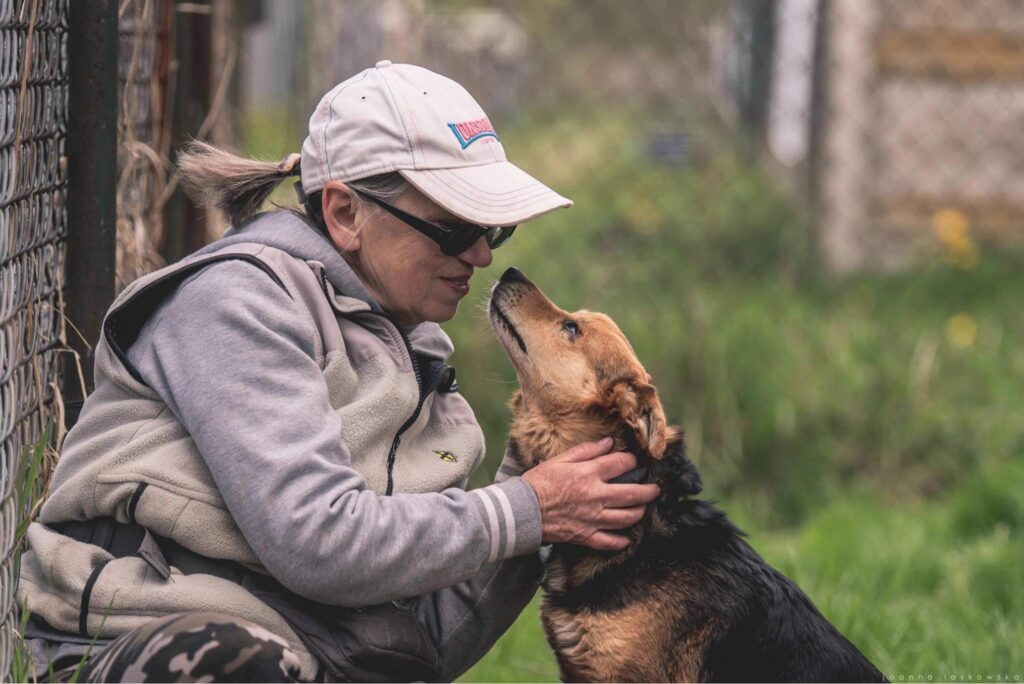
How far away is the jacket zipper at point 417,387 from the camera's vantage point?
2626 millimetres

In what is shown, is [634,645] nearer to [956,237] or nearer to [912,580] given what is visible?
[912,580]

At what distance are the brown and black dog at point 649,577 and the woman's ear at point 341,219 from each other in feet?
1.88

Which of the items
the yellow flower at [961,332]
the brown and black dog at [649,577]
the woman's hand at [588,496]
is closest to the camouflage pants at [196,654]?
the woman's hand at [588,496]

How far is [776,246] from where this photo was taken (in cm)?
731

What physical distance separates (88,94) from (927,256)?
19.8 ft

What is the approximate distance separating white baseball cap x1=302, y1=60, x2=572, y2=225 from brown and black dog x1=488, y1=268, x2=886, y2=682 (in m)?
0.50

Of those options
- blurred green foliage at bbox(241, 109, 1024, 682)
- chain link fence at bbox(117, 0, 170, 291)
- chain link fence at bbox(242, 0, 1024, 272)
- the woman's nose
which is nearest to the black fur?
the woman's nose

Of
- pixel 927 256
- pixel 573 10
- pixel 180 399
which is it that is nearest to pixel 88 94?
pixel 180 399

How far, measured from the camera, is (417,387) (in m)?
2.74

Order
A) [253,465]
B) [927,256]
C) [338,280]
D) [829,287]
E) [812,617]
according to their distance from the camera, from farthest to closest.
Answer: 1. [927,256]
2. [829,287]
3. [812,617]
4. [338,280]
5. [253,465]

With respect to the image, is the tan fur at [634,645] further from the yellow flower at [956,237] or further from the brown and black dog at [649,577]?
the yellow flower at [956,237]

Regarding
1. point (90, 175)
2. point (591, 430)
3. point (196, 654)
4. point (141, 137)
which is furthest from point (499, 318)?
point (141, 137)

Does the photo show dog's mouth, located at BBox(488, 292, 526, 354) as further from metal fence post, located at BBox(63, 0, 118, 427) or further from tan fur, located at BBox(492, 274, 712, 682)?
metal fence post, located at BBox(63, 0, 118, 427)

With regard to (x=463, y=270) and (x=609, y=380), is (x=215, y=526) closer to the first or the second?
(x=463, y=270)
